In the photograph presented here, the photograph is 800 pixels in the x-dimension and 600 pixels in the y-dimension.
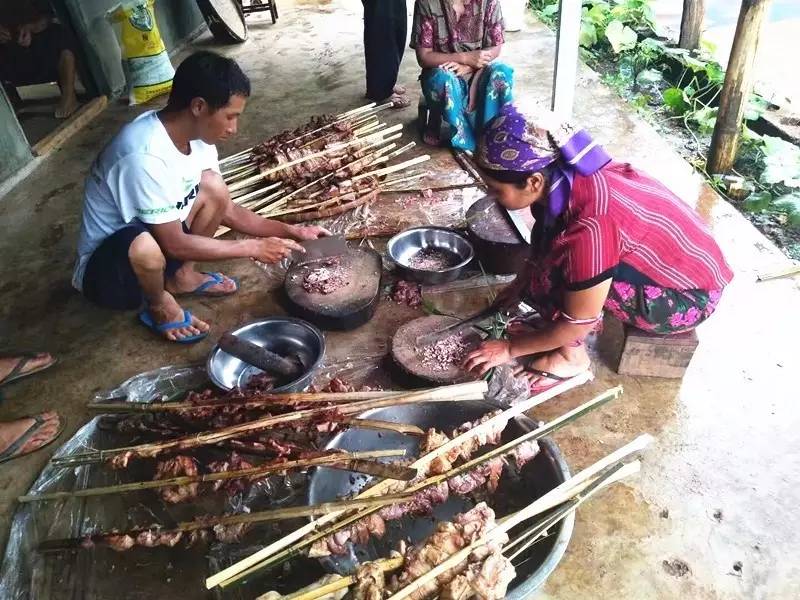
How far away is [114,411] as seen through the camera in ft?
8.54

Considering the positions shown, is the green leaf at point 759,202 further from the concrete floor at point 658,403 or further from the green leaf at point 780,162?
the concrete floor at point 658,403

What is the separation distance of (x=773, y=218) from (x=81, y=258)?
5046 millimetres

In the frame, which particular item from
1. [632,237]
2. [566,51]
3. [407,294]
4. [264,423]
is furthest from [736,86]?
[264,423]

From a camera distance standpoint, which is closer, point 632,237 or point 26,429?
point 632,237

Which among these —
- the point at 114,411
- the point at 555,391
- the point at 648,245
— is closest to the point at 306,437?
the point at 114,411

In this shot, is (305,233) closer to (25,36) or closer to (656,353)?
(656,353)

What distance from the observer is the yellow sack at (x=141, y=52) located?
6.37 m

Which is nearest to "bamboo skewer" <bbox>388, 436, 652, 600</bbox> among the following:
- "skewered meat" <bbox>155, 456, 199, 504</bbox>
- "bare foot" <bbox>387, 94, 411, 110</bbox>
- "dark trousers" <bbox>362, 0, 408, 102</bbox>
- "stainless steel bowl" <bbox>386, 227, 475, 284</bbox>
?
"skewered meat" <bbox>155, 456, 199, 504</bbox>

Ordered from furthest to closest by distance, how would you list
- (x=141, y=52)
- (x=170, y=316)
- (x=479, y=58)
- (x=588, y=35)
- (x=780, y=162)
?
(x=588, y=35), (x=141, y=52), (x=479, y=58), (x=780, y=162), (x=170, y=316)

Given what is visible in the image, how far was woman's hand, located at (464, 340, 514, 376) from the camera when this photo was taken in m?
2.72

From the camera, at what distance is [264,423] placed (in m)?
2.26

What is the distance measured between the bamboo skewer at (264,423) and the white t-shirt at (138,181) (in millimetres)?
1252

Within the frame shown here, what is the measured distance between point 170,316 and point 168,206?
72 cm

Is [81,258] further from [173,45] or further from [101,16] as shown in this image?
[173,45]
